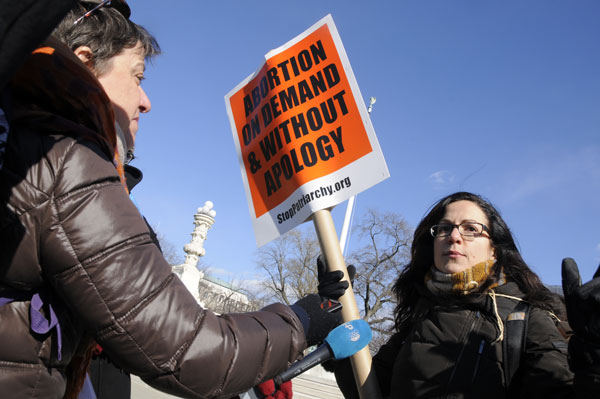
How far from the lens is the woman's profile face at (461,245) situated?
2.37 metres

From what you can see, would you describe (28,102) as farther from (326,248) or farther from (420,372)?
(420,372)

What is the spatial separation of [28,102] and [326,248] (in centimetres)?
153

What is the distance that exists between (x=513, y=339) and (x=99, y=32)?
2060 millimetres

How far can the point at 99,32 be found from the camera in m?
1.52

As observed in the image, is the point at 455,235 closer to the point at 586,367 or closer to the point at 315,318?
the point at 586,367

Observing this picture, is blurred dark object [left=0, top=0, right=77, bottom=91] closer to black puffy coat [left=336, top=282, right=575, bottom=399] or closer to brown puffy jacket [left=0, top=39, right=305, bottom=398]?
brown puffy jacket [left=0, top=39, right=305, bottom=398]

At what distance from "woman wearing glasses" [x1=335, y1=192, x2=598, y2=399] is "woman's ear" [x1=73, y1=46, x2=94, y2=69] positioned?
188cm

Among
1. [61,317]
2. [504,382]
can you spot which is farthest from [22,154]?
[504,382]

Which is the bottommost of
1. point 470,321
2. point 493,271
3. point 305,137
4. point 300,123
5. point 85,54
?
point 470,321

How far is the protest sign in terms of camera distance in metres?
2.45

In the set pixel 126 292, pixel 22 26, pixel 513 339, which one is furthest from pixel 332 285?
pixel 22 26

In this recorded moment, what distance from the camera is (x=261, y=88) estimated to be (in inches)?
119

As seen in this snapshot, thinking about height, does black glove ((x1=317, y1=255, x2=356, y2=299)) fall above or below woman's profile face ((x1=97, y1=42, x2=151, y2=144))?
below

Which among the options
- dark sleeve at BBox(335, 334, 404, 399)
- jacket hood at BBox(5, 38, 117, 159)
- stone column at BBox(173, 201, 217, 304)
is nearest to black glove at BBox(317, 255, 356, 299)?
dark sleeve at BBox(335, 334, 404, 399)
